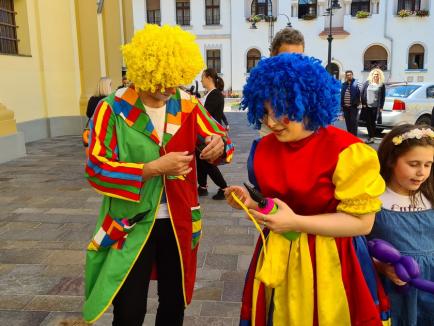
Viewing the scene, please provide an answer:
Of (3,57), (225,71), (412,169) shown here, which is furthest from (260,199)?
(225,71)

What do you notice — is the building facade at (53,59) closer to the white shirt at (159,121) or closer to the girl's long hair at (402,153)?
the white shirt at (159,121)

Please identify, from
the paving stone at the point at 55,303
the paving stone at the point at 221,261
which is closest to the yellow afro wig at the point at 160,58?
the paving stone at the point at 55,303

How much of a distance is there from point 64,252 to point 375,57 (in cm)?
3322

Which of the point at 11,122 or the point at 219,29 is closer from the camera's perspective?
the point at 11,122

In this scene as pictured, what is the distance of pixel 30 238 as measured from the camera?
14.6 feet

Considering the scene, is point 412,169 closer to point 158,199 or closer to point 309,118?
point 309,118

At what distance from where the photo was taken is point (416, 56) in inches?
1287

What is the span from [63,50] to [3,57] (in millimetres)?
2589

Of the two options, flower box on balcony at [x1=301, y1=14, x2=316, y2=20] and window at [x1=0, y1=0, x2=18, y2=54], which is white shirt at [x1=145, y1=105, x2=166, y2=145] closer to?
window at [x1=0, y1=0, x2=18, y2=54]

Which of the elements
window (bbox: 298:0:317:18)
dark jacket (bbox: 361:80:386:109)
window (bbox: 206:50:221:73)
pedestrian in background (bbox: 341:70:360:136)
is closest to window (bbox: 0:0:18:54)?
pedestrian in background (bbox: 341:70:360:136)

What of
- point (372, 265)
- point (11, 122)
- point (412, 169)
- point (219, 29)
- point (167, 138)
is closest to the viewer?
point (372, 265)

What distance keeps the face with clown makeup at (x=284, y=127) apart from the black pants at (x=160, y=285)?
771 mm

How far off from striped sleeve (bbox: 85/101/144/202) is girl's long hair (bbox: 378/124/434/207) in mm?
1084

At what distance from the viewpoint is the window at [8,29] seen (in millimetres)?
10422
